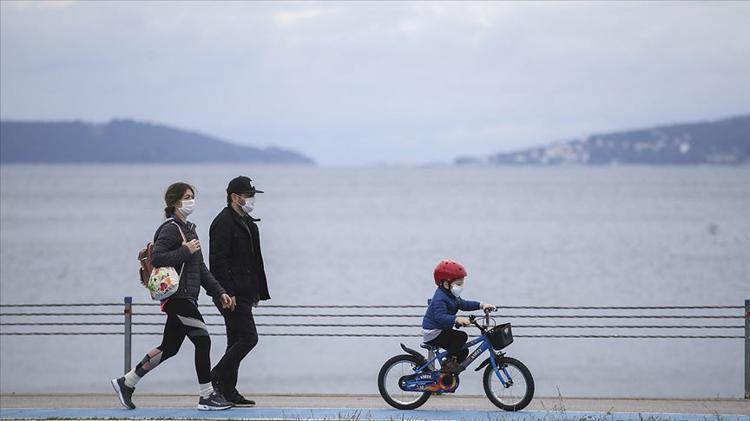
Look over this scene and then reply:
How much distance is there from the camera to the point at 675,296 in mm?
44062

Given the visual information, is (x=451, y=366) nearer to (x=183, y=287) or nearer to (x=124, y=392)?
(x=183, y=287)

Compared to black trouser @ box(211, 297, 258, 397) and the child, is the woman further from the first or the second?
the child

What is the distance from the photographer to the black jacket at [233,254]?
10.4 metres

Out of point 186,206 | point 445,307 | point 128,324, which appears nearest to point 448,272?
point 445,307

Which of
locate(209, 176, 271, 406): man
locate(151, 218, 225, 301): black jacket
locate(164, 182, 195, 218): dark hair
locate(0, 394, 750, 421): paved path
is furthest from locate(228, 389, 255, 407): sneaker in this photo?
locate(164, 182, 195, 218): dark hair

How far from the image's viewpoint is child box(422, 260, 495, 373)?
10.2 metres

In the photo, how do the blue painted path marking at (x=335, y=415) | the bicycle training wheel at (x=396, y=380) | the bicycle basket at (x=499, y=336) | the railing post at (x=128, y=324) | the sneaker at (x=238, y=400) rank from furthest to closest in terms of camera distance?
the railing post at (x=128, y=324)
the sneaker at (x=238, y=400)
the bicycle training wheel at (x=396, y=380)
the bicycle basket at (x=499, y=336)
the blue painted path marking at (x=335, y=415)

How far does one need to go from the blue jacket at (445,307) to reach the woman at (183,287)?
1716mm

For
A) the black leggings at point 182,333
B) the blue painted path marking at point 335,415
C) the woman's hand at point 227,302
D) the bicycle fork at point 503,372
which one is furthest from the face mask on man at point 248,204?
the bicycle fork at point 503,372

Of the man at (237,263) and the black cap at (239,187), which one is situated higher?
the black cap at (239,187)

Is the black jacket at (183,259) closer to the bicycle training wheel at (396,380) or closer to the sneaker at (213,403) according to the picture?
the sneaker at (213,403)

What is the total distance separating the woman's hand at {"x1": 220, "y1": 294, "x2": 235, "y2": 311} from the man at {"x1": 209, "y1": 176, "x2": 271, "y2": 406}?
4 centimetres

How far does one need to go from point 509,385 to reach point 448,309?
0.86 m

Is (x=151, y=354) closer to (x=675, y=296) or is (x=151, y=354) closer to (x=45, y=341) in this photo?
(x=45, y=341)
